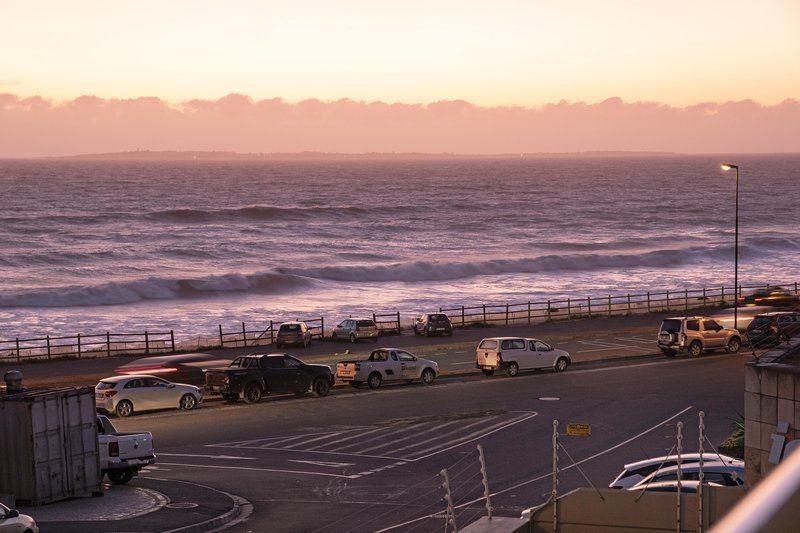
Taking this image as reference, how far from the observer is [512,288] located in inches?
3369

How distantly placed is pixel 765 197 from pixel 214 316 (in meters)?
151

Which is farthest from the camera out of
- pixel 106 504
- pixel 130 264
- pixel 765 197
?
pixel 765 197

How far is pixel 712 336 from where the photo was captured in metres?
43.1

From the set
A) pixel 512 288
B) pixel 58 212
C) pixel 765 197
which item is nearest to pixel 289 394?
pixel 512 288

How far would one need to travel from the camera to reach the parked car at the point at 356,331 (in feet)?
163

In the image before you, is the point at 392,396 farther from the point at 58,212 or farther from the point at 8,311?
the point at 58,212

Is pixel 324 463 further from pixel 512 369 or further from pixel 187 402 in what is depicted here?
pixel 512 369

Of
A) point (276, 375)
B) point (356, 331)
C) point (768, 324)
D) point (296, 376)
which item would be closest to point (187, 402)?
point (276, 375)

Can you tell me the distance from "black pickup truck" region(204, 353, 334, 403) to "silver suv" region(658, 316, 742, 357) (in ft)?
47.6

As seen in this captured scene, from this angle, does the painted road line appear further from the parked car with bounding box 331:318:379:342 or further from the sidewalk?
the parked car with bounding box 331:318:379:342

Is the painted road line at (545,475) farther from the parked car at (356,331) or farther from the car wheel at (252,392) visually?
the parked car at (356,331)

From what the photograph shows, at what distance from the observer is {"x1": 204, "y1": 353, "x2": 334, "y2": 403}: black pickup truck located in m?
34.1

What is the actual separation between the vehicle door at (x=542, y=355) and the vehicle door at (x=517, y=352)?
33 cm

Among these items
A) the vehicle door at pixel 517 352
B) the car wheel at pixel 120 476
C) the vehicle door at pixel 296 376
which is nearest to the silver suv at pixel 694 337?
the vehicle door at pixel 517 352
